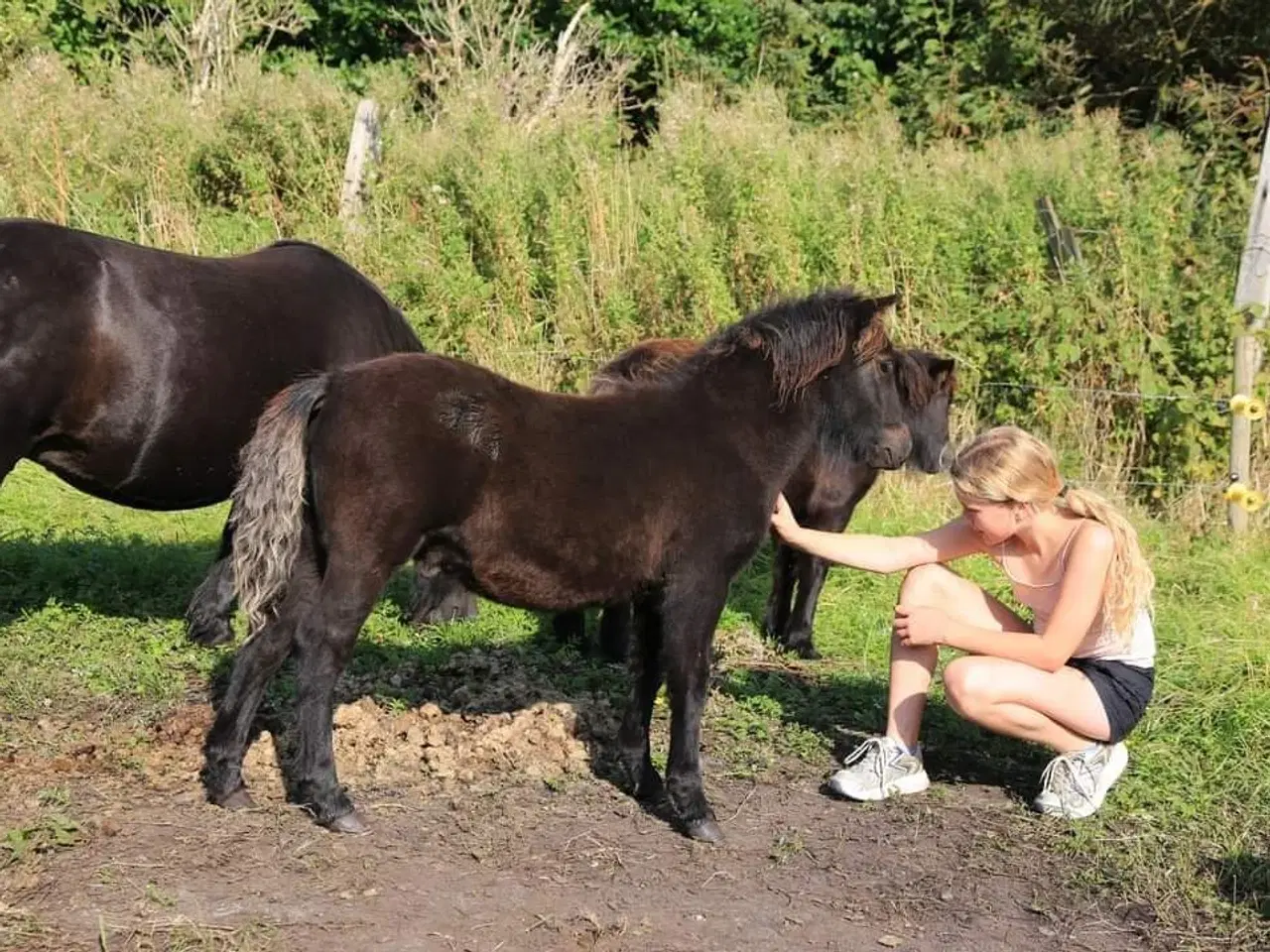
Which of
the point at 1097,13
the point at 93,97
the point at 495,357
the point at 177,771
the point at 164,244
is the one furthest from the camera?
the point at 1097,13

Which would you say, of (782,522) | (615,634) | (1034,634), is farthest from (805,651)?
(1034,634)

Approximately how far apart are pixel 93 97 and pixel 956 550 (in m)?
10.9

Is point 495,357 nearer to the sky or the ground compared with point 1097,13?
nearer to the ground

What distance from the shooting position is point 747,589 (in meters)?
7.96

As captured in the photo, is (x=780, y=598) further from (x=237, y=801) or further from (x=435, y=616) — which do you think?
(x=237, y=801)

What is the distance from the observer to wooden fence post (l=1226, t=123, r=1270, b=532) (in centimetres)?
811

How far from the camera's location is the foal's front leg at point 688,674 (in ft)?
15.8

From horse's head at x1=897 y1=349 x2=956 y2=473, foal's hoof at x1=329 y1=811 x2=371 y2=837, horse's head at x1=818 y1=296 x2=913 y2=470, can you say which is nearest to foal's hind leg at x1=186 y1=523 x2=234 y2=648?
foal's hoof at x1=329 y1=811 x2=371 y2=837

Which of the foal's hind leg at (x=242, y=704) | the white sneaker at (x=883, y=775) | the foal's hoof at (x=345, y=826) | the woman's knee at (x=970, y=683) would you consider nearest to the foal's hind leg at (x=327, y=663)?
the foal's hoof at (x=345, y=826)

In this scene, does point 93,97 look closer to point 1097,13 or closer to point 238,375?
point 238,375

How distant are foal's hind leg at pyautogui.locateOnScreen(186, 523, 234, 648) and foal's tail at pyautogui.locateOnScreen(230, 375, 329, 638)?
6.38ft

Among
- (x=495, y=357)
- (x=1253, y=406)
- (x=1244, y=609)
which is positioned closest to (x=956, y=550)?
(x=1244, y=609)

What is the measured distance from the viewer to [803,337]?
5051mm

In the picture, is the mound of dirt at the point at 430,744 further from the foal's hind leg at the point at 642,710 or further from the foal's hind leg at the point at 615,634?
the foal's hind leg at the point at 615,634
